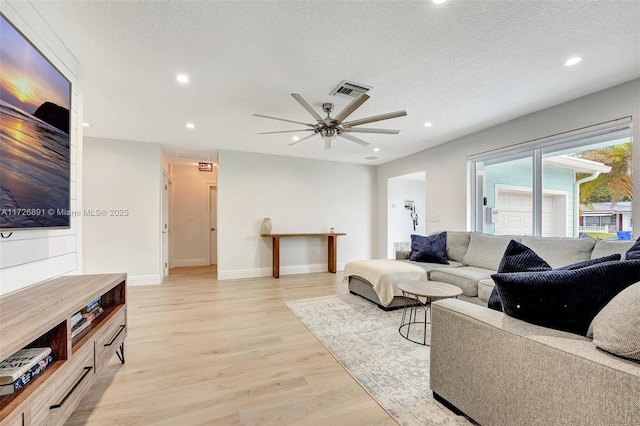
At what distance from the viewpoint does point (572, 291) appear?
1.15 meters

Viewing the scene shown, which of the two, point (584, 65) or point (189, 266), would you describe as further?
point (189, 266)

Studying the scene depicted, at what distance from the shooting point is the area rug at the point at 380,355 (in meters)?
1.58

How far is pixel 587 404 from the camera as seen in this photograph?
0.95 m

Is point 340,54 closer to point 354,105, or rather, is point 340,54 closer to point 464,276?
point 354,105

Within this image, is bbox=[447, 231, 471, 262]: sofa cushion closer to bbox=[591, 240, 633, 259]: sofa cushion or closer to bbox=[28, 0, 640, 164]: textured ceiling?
bbox=[591, 240, 633, 259]: sofa cushion

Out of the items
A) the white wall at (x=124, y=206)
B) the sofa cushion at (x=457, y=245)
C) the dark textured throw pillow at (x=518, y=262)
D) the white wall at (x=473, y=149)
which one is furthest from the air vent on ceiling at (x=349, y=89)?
the white wall at (x=124, y=206)

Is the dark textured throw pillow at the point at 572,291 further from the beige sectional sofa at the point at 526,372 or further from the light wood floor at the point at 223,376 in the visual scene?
the light wood floor at the point at 223,376

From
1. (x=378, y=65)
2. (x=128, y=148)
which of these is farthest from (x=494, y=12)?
(x=128, y=148)

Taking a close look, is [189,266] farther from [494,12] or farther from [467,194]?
[494,12]

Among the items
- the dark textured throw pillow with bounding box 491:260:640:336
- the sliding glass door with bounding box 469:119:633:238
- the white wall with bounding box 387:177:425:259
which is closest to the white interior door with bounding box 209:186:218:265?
the white wall with bounding box 387:177:425:259

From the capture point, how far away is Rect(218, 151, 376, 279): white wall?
509cm

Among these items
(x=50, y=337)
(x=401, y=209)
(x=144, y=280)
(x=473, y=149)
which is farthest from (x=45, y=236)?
(x=401, y=209)

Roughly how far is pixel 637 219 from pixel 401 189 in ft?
14.3

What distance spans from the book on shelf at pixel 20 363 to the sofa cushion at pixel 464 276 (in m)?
3.42
